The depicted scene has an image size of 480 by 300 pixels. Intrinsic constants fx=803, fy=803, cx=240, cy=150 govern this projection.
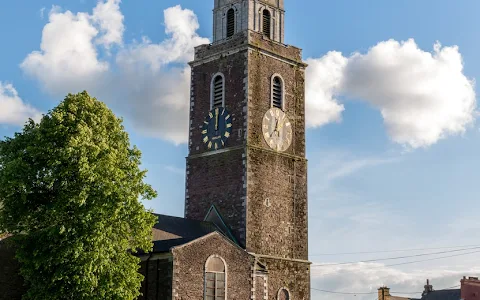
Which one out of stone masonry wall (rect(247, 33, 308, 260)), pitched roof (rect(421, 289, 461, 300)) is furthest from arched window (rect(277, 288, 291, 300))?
pitched roof (rect(421, 289, 461, 300))

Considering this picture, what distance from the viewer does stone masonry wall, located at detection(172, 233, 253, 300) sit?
3606cm

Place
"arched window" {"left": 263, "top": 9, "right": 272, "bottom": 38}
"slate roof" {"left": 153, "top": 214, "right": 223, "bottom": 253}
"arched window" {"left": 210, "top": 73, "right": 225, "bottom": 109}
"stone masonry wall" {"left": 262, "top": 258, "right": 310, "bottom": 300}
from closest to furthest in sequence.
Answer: "slate roof" {"left": 153, "top": 214, "right": 223, "bottom": 253}, "stone masonry wall" {"left": 262, "top": 258, "right": 310, "bottom": 300}, "arched window" {"left": 210, "top": 73, "right": 225, "bottom": 109}, "arched window" {"left": 263, "top": 9, "right": 272, "bottom": 38}

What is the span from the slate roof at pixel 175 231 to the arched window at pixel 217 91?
687cm

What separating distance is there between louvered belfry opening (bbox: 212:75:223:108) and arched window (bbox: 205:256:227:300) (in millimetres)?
10330

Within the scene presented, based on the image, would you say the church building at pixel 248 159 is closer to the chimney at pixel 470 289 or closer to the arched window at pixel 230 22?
the arched window at pixel 230 22

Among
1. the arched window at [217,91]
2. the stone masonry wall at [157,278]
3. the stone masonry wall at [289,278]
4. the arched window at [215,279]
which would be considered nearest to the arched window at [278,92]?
the arched window at [217,91]

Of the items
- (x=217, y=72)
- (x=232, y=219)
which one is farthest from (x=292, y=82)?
(x=232, y=219)

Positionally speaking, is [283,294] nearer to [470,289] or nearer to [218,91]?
[218,91]

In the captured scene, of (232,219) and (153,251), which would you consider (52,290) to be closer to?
(153,251)

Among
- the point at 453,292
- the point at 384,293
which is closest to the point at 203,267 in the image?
the point at 384,293

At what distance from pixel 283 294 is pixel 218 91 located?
38.5ft

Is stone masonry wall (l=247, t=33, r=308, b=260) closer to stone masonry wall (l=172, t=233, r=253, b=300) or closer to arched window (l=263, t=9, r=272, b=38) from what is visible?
arched window (l=263, t=9, r=272, b=38)

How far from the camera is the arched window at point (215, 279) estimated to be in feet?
122

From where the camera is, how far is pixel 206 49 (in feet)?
151
